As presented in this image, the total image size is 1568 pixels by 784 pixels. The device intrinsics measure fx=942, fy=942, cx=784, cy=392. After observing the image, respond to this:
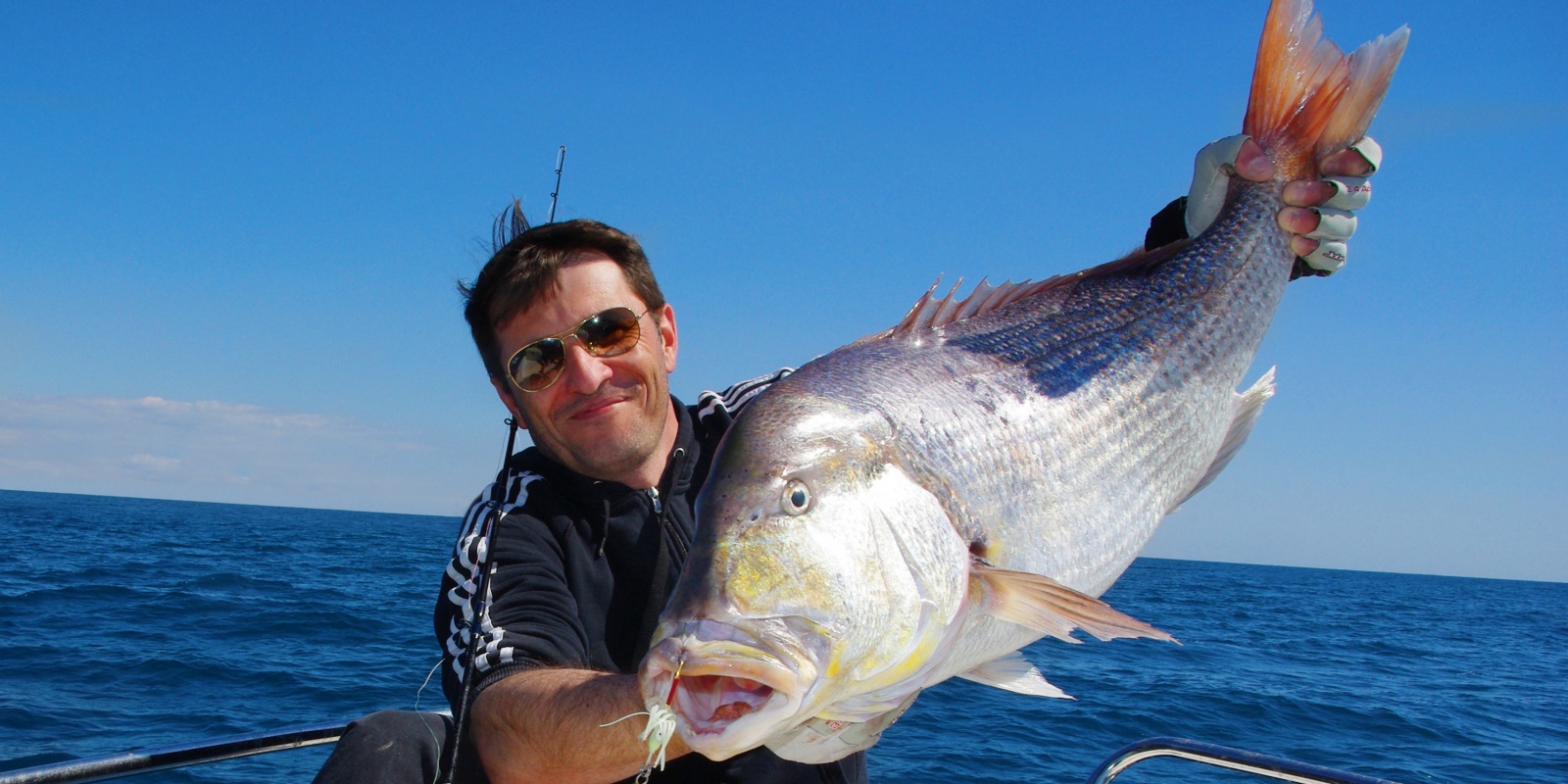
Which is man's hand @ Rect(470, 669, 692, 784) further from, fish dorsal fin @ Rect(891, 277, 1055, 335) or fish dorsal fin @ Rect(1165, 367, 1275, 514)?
fish dorsal fin @ Rect(1165, 367, 1275, 514)

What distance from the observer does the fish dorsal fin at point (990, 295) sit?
2.12m

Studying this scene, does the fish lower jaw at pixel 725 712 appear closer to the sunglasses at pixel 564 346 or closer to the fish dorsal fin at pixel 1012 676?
the fish dorsal fin at pixel 1012 676

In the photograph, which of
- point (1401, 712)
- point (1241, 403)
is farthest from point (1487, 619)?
point (1241, 403)

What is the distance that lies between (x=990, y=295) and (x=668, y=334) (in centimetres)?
110

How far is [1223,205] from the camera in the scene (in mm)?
2635

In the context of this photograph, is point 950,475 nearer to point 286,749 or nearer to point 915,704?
point 286,749

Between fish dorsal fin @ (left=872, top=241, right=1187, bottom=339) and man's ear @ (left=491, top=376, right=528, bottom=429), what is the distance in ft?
4.07

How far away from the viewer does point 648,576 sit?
263 cm

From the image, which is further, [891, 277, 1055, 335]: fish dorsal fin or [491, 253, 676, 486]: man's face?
[491, 253, 676, 486]: man's face

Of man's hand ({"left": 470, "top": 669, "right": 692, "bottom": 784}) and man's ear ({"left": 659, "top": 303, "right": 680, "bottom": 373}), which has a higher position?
man's ear ({"left": 659, "top": 303, "right": 680, "bottom": 373})

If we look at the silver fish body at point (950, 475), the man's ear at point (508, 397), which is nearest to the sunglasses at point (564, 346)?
the man's ear at point (508, 397)

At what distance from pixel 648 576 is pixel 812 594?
127 cm

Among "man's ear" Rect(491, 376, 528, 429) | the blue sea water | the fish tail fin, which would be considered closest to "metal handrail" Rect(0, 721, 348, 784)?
"man's ear" Rect(491, 376, 528, 429)

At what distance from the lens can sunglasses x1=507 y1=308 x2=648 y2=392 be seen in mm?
2486
